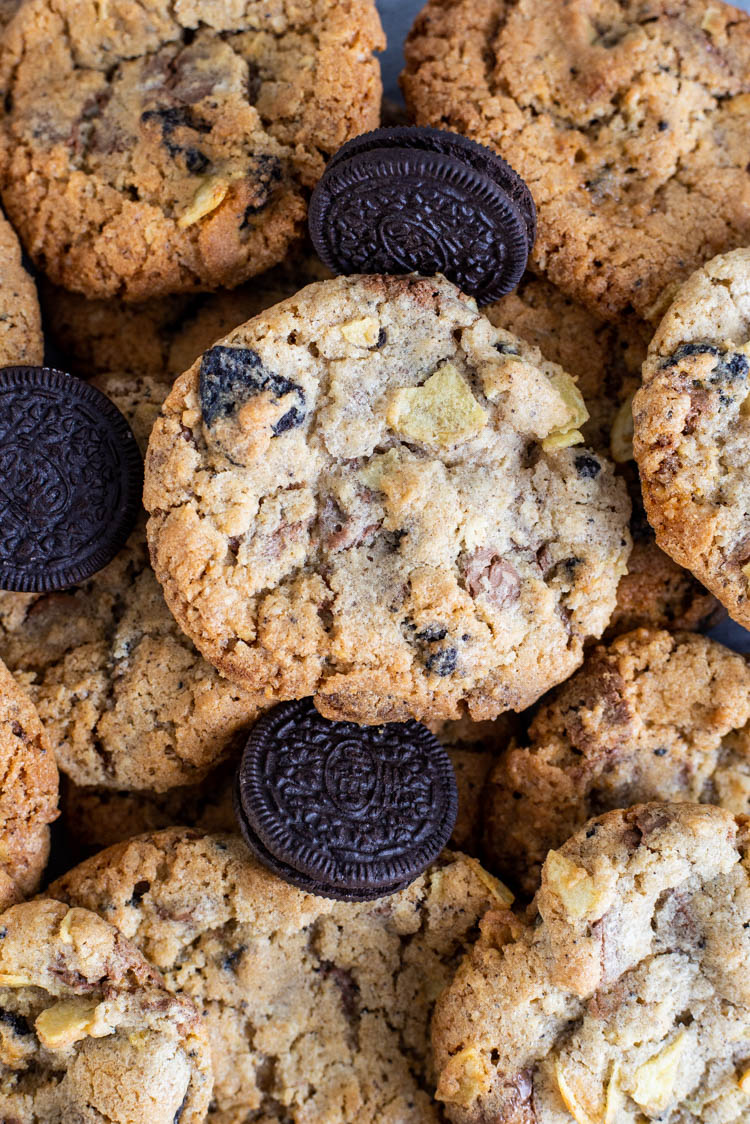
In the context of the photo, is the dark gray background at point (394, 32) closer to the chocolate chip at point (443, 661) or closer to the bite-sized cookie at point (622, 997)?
the chocolate chip at point (443, 661)

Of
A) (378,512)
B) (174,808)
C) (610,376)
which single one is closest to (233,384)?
(378,512)

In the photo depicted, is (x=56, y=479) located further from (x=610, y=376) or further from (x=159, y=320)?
(x=610, y=376)

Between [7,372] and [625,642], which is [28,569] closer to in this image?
[7,372]

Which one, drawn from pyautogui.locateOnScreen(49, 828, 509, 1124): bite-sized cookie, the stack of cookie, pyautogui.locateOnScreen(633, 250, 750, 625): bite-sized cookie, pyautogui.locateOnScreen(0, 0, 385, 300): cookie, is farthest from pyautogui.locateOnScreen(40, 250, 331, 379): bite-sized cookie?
pyautogui.locateOnScreen(49, 828, 509, 1124): bite-sized cookie

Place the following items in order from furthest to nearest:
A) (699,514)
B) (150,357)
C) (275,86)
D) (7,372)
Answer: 1. (150,357)
2. (275,86)
3. (7,372)
4. (699,514)

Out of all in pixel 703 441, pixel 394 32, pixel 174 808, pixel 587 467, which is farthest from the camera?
pixel 394 32

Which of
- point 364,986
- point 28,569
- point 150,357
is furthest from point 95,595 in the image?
point 364,986

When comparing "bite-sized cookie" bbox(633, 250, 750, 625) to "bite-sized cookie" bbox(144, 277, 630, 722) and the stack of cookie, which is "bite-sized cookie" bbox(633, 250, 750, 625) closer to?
the stack of cookie
